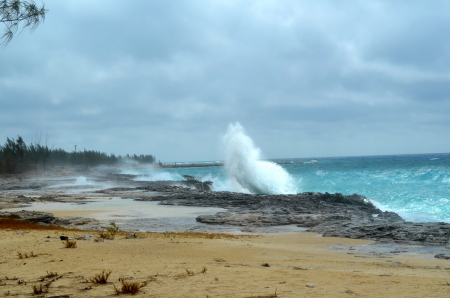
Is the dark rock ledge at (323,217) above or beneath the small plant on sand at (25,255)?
beneath

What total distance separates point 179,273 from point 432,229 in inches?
391

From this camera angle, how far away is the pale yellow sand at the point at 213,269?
607cm

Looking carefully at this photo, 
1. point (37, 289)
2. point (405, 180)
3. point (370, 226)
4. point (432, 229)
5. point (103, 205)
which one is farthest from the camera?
point (405, 180)

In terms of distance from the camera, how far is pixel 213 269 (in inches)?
298

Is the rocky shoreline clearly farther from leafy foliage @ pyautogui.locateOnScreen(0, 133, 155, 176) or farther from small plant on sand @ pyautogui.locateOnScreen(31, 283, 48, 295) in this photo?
leafy foliage @ pyautogui.locateOnScreen(0, 133, 155, 176)

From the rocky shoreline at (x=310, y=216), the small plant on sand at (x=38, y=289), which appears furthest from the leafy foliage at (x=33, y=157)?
the small plant on sand at (x=38, y=289)

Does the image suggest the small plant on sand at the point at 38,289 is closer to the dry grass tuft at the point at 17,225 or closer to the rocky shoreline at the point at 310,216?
the dry grass tuft at the point at 17,225

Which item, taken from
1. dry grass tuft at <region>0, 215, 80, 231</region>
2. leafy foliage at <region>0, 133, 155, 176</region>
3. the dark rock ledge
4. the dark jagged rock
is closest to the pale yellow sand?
dry grass tuft at <region>0, 215, 80, 231</region>

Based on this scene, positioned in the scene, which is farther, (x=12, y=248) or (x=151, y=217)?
(x=151, y=217)

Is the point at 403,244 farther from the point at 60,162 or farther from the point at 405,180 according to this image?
the point at 60,162

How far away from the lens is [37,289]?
19.6ft

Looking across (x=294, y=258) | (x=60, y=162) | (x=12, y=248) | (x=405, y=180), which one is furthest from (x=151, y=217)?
(x=60, y=162)

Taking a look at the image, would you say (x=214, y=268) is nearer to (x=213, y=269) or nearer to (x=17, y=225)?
(x=213, y=269)

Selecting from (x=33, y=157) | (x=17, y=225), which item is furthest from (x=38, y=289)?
(x=33, y=157)
